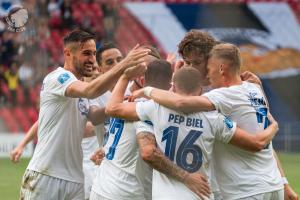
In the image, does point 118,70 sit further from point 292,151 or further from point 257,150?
point 292,151

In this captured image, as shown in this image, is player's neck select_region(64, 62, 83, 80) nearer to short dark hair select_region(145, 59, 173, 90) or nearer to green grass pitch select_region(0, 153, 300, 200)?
short dark hair select_region(145, 59, 173, 90)

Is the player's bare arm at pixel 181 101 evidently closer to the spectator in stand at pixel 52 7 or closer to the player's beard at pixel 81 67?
the player's beard at pixel 81 67

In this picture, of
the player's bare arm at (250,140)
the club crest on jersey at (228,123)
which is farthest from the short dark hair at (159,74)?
the player's bare arm at (250,140)

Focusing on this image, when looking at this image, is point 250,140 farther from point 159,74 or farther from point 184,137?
point 159,74

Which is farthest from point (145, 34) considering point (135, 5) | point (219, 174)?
point (219, 174)

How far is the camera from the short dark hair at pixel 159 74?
22.2 feet

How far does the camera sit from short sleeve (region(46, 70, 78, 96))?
7318mm

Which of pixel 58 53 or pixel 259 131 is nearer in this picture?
pixel 259 131

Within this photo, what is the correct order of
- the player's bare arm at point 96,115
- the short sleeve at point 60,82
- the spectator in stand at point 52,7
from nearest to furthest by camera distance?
1. the short sleeve at point 60,82
2. the player's bare arm at point 96,115
3. the spectator in stand at point 52,7

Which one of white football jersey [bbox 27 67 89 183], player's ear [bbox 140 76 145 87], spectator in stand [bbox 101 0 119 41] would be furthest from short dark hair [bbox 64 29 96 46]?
spectator in stand [bbox 101 0 119 41]

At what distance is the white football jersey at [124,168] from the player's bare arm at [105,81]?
28 centimetres

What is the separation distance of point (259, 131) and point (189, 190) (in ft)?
2.33

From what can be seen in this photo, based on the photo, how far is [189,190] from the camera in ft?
21.3

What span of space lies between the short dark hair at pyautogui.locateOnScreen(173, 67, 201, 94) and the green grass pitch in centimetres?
828
